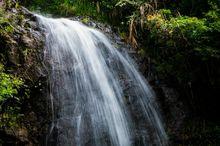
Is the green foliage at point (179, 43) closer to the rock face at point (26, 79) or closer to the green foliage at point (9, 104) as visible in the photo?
the rock face at point (26, 79)

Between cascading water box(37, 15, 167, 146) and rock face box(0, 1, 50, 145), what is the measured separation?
Answer: 24 centimetres

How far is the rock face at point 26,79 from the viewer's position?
232 inches

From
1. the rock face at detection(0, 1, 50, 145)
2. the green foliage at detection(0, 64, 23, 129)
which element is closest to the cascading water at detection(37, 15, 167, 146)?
the rock face at detection(0, 1, 50, 145)

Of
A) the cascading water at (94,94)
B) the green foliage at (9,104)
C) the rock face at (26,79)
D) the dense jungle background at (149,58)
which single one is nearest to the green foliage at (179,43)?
the dense jungle background at (149,58)

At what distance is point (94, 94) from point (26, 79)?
163 cm

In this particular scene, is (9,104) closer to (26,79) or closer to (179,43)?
(26,79)

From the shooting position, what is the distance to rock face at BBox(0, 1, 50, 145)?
5.89 m

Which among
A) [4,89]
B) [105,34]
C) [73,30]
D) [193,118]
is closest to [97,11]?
[105,34]

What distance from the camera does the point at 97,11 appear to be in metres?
10.5

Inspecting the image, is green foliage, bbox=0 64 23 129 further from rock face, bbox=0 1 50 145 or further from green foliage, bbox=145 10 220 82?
green foliage, bbox=145 10 220 82

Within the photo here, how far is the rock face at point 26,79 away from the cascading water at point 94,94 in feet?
0.79

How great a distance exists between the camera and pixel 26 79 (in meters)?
6.32

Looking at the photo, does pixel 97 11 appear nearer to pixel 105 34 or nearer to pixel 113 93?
pixel 105 34

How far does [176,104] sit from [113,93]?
70.4 inches
